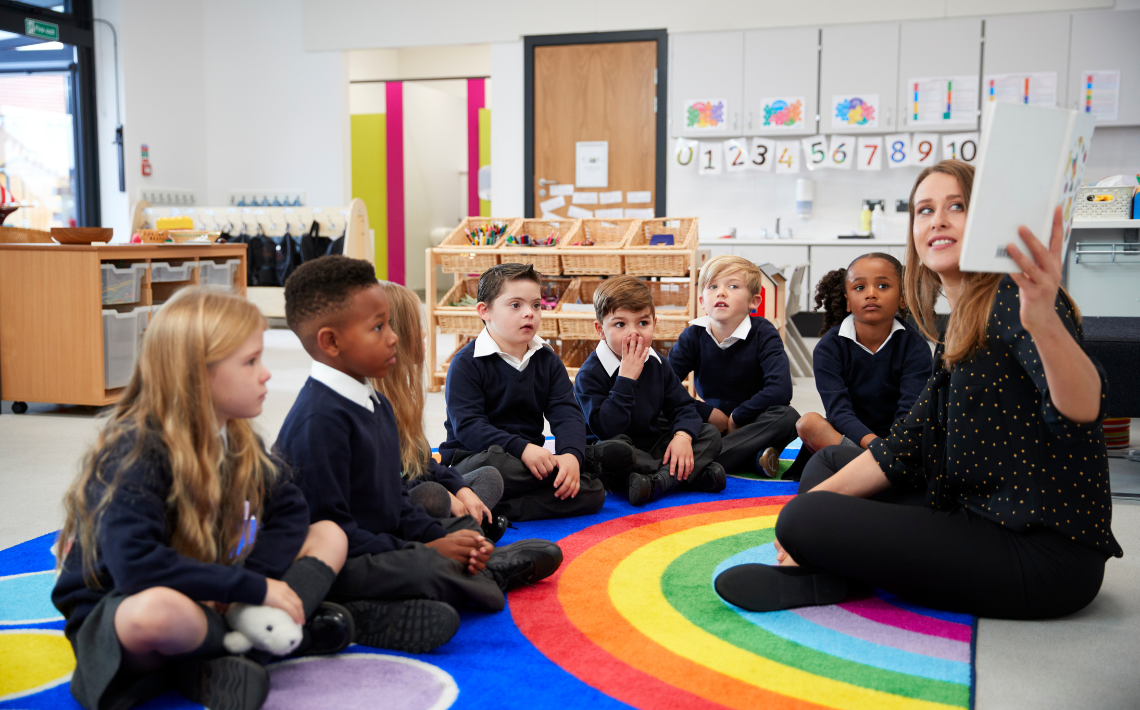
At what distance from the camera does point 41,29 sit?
6.38 m

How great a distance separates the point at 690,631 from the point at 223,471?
0.78 meters

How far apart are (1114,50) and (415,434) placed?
18.5 feet

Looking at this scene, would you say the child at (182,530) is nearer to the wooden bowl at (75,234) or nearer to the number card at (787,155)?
the wooden bowl at (75,234)

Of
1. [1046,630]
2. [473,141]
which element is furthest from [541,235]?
[473,141]

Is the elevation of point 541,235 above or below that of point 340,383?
above

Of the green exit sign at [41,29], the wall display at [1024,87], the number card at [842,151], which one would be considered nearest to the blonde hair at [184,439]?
the number card at [842,151]

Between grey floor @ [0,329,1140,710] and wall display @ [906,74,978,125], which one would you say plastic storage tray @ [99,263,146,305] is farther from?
wall display @ [906,74,978,125]

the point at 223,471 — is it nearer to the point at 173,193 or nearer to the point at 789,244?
the point at 789,244

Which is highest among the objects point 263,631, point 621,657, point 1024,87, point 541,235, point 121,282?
point 1024,87

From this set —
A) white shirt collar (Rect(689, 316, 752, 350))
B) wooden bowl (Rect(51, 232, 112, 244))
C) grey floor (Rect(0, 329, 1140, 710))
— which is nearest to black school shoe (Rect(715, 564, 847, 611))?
grey floor (Rect(0, 329, 1140, 710))

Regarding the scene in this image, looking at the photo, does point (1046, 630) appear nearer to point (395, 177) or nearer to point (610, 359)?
point (610, 359)

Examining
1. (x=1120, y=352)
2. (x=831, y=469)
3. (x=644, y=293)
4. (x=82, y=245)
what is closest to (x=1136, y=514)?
(x=1120, y=352)

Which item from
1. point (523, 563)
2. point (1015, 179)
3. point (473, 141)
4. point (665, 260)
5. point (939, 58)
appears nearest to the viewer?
point (1015, 179)

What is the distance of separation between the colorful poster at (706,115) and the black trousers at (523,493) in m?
4.57
